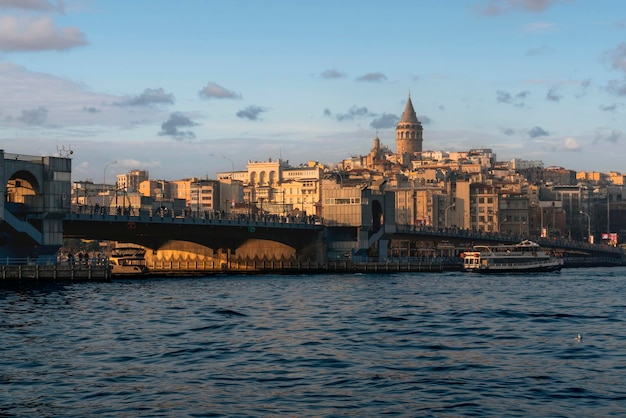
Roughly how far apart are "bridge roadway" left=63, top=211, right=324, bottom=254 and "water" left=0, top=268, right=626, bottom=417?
Result: 109 ft

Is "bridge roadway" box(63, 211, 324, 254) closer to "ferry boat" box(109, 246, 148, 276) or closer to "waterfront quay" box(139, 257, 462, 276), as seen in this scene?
"ferry boat" box(109, 246, 148, 276)

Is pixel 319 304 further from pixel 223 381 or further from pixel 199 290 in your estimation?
pixel 223 381

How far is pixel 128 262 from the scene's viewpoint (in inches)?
5650

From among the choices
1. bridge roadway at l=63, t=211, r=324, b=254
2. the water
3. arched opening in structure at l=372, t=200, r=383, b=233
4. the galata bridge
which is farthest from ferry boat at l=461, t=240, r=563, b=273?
the water

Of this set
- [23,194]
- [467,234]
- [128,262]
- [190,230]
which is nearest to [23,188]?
[23,194]

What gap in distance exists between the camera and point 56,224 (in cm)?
10769

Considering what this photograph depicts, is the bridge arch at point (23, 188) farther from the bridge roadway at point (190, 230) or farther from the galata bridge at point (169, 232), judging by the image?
the bridge roadway at point (190, 230)

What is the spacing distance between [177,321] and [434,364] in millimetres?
24177

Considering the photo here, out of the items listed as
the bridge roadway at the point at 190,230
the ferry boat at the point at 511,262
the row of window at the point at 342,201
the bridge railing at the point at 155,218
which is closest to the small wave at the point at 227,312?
the bridge railing at the point at 155,218

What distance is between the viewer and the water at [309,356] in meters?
37.6

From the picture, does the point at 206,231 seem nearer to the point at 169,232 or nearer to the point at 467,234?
the point at 169,232

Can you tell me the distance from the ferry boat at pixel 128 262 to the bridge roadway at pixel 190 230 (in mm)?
2739

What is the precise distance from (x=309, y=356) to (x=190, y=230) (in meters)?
86.0

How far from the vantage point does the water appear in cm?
3756
